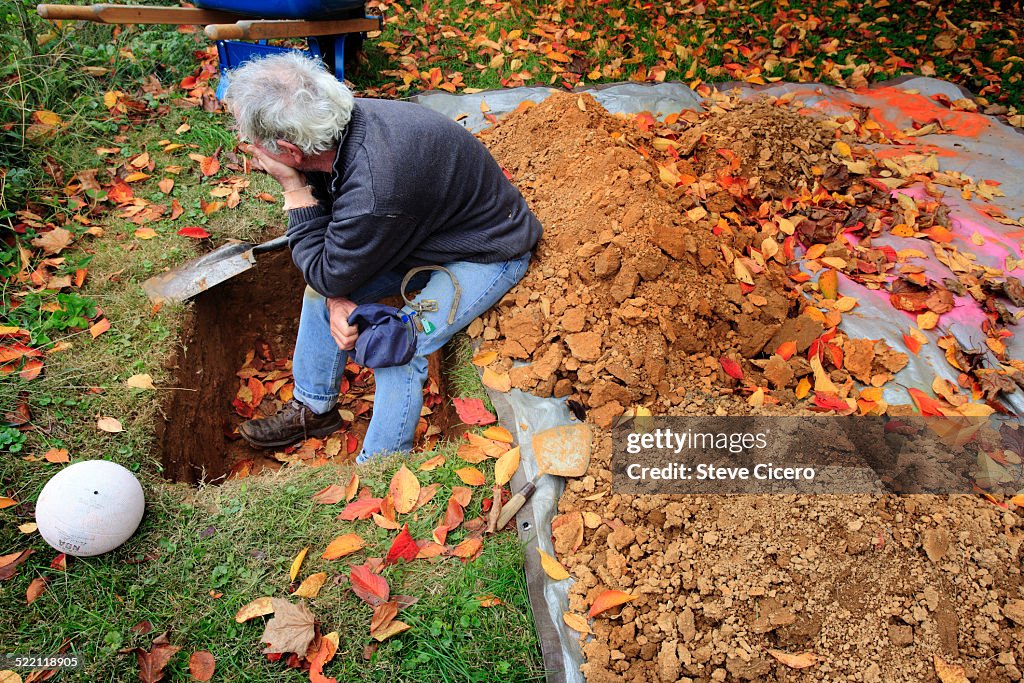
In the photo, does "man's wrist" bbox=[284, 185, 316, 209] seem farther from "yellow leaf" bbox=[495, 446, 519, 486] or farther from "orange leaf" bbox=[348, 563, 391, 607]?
"orange leaf" bbox=[348, 563, 391, 607]

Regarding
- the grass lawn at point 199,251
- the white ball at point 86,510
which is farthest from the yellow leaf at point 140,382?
the white ball at point 86,510

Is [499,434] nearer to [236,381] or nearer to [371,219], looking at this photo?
[371,219]

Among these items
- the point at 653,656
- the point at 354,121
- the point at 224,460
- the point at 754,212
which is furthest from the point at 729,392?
the point at 224,460

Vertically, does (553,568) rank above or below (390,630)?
above

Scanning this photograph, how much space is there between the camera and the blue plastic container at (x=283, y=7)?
11.6 feet

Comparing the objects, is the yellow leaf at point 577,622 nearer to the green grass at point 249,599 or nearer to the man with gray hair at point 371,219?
the green grass at point 249,599

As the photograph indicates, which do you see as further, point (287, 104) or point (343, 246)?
point (343, 246)

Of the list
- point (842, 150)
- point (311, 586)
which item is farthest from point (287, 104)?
point (842, 150)

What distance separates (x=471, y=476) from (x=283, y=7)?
9.43 feet

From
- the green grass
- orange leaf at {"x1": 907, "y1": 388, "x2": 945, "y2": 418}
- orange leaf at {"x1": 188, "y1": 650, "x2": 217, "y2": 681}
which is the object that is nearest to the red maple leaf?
the green grass

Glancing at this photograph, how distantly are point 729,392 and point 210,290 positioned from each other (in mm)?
2557

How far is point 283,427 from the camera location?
3.03m

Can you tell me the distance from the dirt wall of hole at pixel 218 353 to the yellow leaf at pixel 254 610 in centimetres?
77

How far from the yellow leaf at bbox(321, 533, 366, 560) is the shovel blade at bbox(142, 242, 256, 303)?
155 centimetres
